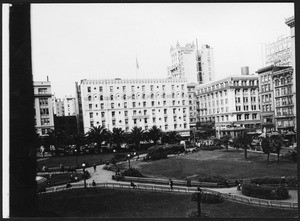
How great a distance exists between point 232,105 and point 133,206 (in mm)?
12447

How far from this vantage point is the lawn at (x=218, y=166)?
21812 mm

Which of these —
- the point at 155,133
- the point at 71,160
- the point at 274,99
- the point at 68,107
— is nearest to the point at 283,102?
the point at 274,99

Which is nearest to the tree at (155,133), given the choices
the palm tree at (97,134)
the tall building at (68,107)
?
the palm tree at (97,134)

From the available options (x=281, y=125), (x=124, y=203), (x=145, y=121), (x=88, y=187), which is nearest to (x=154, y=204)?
(x=124, y=203)

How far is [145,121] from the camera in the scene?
24953mm

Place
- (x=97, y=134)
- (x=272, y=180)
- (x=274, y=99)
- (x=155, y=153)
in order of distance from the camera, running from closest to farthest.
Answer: (x=272, y=180) → (x=97, y=134) → (x=274, y=99) → (x=155, y=153)

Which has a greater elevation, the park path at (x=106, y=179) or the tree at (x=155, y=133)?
the tree at (x=155, y=133)

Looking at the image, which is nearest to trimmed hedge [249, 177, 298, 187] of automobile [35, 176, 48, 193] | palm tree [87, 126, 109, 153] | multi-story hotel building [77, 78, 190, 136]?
multi-story hotel building [77, 78, 190, 136]

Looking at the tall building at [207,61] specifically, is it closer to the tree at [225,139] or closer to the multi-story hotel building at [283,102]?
the multi-story hotel building at [283,102]

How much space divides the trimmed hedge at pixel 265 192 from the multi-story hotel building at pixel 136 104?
31.4 ft

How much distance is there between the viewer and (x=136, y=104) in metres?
23.7

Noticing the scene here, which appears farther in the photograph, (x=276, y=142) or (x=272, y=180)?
(x=276, y=142)

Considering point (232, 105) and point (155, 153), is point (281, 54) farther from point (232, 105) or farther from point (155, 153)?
point (155, 153)

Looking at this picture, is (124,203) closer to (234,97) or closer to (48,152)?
(48,152)
